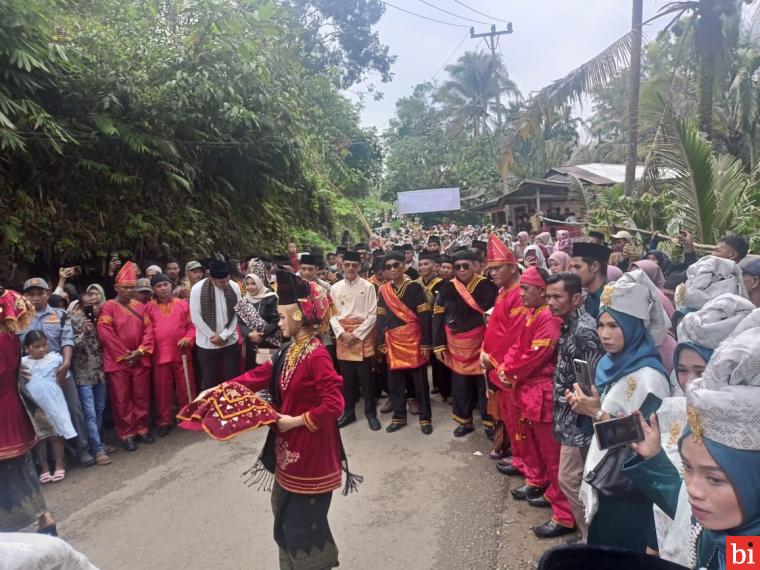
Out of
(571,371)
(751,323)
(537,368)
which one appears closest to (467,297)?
(537,368)

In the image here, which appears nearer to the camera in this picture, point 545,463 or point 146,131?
→ point 545,463

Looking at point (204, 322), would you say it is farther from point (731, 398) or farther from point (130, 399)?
point (731, 398)

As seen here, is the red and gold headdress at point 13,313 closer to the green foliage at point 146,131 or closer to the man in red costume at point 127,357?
the man in red costume at point 127,357

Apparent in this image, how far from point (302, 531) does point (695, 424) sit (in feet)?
6.82

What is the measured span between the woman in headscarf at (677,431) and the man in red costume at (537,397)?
1.49 metres

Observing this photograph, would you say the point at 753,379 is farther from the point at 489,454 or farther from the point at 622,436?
the point at 489,454

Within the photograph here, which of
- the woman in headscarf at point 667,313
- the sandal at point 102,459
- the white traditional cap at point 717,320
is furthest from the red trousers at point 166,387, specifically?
the white traditional cap at point 717,320

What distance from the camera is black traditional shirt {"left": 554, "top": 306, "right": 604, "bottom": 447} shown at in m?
3.06

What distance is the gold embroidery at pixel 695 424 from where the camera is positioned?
1332 mm

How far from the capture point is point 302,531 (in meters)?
2.72

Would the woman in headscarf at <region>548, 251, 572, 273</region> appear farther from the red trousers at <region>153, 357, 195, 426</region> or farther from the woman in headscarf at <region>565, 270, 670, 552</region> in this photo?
the red trousers at <region>153, 357, 195, 426</region>

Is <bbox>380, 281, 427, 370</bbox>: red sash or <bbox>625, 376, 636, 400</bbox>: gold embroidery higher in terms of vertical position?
<bbox>625, 376, 636, 400</bbox>: gold embroidery

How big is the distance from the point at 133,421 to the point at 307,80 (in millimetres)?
11979

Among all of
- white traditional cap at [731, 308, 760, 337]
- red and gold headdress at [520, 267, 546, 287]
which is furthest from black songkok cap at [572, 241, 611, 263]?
white traditional cap at [731, 308, 760, 337]
